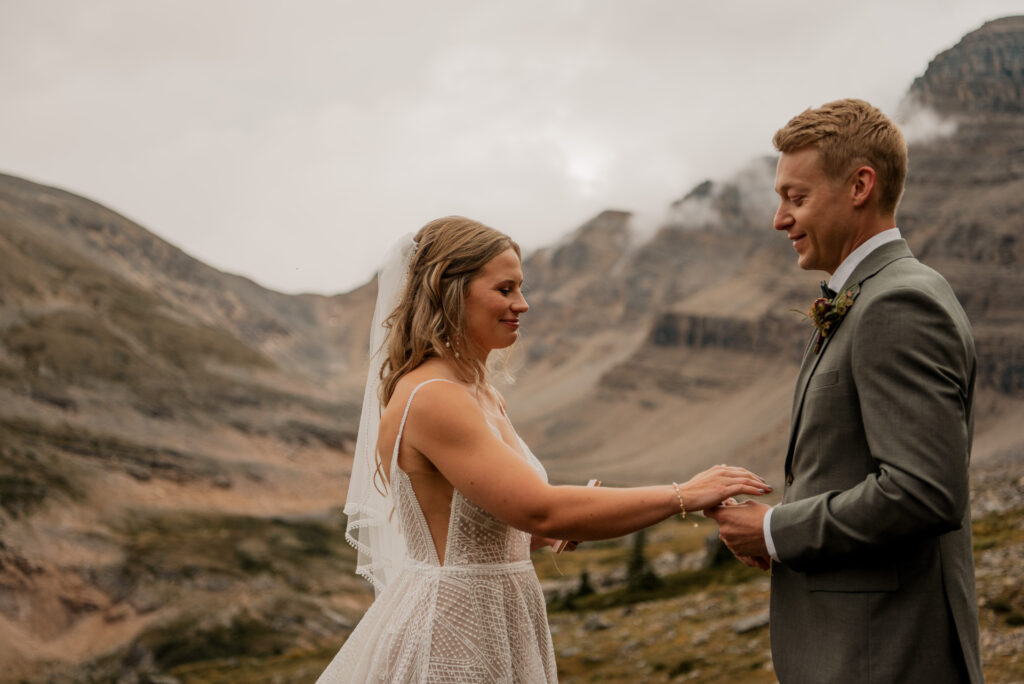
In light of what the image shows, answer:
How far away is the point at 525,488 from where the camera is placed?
12.6 feet

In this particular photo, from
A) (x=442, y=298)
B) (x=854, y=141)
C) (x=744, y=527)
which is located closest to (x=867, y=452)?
(x=744, y=527)

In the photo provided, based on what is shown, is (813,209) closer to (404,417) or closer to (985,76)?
(404,417)

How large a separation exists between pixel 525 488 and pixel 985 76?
212m

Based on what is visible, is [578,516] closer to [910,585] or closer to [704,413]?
[910,585]

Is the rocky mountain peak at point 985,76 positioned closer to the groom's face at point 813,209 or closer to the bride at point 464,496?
the groom's face at point 813,209

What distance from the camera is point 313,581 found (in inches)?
2101

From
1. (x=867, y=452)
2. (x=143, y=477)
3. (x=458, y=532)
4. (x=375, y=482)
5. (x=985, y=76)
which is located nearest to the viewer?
(x=867, y=452)

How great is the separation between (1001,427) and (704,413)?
6461 cm

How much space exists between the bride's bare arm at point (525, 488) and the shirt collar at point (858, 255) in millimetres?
832

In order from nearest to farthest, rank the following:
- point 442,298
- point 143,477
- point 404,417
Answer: point 404,417 → point 442,298 → point 143,477

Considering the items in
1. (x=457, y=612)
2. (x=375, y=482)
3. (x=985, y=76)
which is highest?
(x=985, y=76)

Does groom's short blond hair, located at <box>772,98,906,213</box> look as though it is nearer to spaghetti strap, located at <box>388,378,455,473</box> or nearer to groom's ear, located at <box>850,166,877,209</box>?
groom's ear, located at <box>850,166,877,209</box>

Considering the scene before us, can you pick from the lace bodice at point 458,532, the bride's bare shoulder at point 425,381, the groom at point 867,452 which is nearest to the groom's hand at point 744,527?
the groom at point 867,452

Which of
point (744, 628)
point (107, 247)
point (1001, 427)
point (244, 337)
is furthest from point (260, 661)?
point (244, 337)
